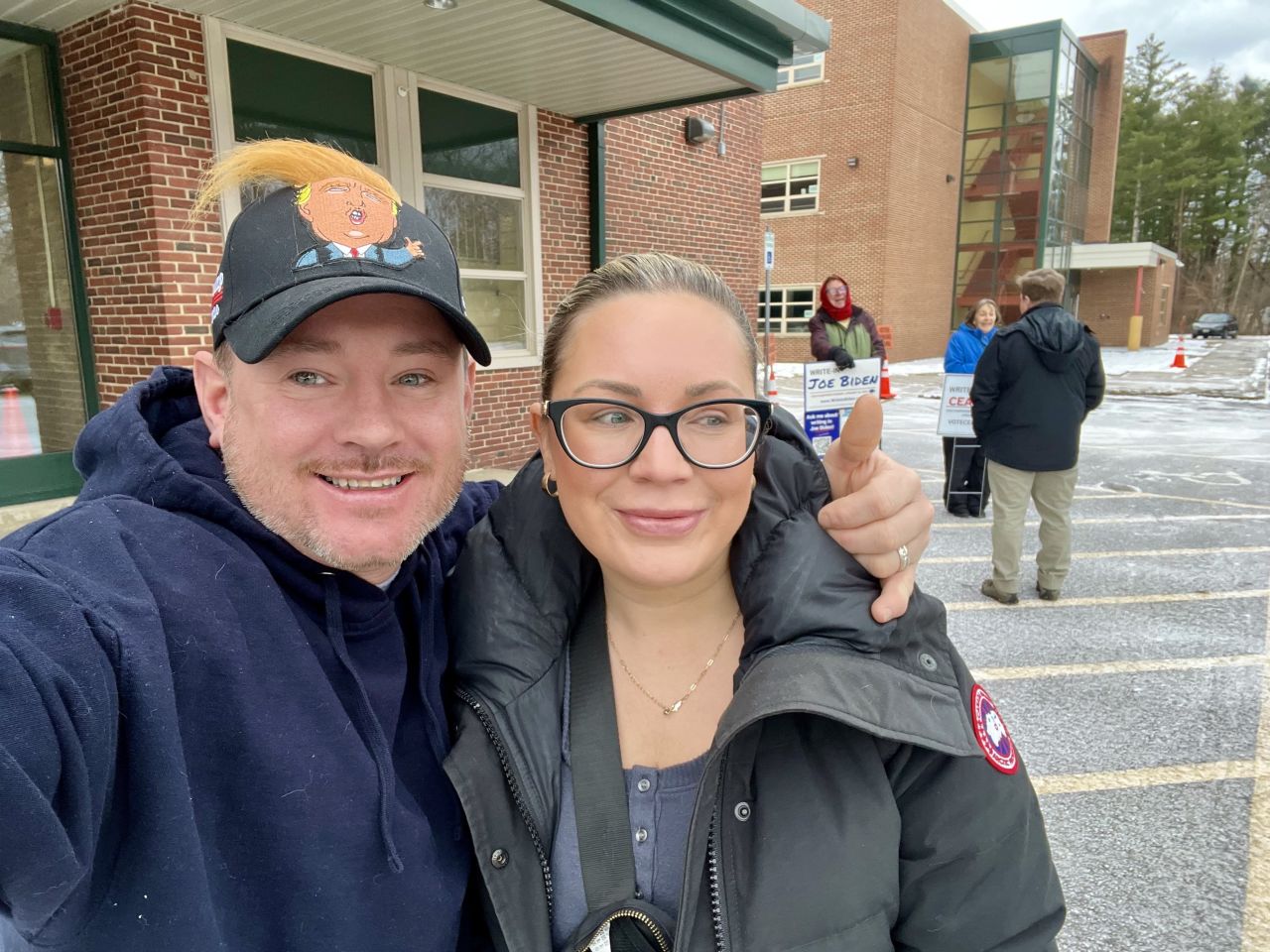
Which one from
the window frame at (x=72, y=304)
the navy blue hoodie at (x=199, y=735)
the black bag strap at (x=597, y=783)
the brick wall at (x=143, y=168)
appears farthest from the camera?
the window frame at (x=72, y=304)

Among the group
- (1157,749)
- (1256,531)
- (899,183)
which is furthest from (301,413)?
(899,183)

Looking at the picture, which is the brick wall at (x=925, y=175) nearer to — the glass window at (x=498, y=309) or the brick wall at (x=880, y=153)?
the brick wall at (x=880, y=153)

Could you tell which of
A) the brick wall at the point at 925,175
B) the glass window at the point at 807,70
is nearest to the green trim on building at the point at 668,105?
the brick wall at the point at 925,175

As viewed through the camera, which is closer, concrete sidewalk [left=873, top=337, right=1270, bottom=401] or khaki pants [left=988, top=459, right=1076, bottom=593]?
khaki pants [left=988, top=459, right=1076, bottom=593]

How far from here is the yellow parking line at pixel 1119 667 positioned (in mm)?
4184

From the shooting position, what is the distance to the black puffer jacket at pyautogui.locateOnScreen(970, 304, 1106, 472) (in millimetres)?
5203

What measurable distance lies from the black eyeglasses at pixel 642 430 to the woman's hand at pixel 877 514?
182 mm

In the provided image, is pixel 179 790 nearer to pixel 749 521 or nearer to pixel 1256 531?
pixel 749 521

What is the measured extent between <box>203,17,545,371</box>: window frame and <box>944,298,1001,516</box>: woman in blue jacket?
12.4 feet

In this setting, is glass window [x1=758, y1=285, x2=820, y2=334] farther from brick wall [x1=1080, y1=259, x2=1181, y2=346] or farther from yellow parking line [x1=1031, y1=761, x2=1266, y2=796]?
yellow parking line [x1=1031, y1=761, x2=1266, y2=796]

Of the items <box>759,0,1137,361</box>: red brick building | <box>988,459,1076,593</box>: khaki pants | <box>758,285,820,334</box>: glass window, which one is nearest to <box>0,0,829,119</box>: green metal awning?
<box>988,459,1076,593</box>: khaki pants

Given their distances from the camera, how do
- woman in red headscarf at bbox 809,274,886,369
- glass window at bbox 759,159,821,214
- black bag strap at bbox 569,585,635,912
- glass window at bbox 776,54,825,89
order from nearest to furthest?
black bag strap at bbox 569,585,635,912
woman in red headscarf at bbox 809,274,886,369
glass window at bbox 776,54,825,89
glass window at bbox 759,159,821,214

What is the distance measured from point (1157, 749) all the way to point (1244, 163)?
197ft

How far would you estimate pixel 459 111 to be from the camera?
7250 mm
